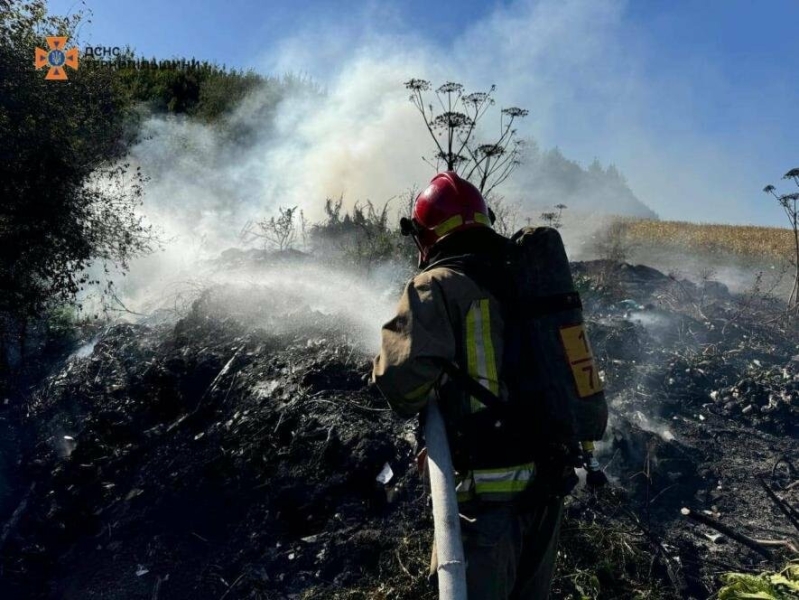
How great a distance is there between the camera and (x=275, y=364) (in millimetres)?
5680

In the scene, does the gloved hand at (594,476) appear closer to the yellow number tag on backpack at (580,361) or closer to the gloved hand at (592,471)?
the gloved hand at (592,471)

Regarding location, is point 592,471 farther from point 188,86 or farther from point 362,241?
point 188,86

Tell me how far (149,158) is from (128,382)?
42.0ft

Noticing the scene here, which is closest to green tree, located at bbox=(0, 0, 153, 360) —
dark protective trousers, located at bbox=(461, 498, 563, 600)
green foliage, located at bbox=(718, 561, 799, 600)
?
dark protective trousers, located at bbox=(461, 498, 563, 600)

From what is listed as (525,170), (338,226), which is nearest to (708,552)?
(338,226)

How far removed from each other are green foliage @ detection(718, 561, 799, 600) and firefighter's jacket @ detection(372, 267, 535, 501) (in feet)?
5.22

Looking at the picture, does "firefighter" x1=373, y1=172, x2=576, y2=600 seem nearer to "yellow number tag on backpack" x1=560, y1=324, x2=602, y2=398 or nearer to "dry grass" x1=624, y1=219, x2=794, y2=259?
"yellow number tag on backpack" x1=560, y1=324, x2=602, y2=398

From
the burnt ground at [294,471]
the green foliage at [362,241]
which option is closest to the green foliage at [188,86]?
the green foliage at [362,241]

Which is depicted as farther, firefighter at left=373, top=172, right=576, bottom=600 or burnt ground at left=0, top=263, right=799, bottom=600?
burnt ground at left=0, top=263, right=799, bottom=600

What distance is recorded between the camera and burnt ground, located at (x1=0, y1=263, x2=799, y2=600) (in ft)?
12.0

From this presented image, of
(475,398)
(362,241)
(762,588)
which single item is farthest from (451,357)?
(362,241)

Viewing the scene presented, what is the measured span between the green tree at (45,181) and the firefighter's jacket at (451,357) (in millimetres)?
6980

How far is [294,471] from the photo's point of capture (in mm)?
4438

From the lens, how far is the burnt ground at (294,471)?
3660 millimetres
